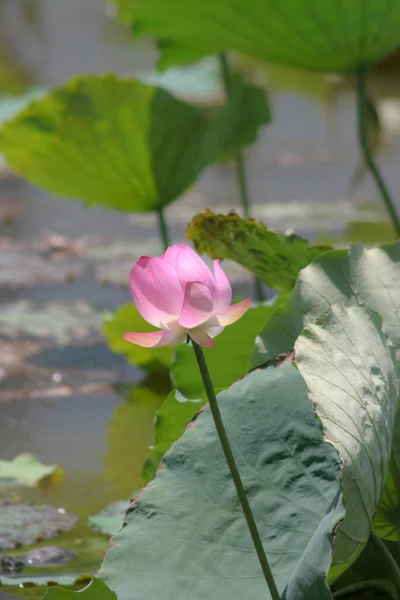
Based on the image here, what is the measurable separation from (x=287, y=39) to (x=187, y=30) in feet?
0.82

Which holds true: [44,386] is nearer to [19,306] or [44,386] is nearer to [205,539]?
[19,306]

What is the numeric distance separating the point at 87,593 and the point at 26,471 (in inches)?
22.4

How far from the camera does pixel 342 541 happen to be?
29.5 inches

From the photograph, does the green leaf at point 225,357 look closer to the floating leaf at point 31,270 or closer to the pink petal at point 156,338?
the pink petal at point 156,338

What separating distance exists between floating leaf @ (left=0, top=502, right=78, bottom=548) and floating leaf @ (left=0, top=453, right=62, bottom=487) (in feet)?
0.17

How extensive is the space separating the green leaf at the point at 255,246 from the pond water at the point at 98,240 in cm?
34

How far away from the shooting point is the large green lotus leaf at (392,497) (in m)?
0.86

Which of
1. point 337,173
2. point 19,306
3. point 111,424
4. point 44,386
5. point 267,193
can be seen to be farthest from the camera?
point 337,173

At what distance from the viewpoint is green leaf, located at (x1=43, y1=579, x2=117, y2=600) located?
2.39 feet

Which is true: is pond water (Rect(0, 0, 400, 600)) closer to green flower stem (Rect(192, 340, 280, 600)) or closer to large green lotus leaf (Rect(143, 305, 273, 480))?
large green lotus leaf (Rect(143, 305, 273, 480))

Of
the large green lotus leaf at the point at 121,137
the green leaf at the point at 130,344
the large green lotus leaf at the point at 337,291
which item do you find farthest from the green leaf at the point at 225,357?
the large green lotus leaf at the point at 121,137

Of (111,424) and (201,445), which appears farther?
(111,424)

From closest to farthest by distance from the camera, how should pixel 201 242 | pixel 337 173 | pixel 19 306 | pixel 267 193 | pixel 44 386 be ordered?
pixel 201 242
pixel 44 386
pixel 19 306
pixel 267 193
pixel 337 173

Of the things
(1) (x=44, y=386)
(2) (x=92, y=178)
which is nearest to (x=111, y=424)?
(1) (x=44, y=386)
